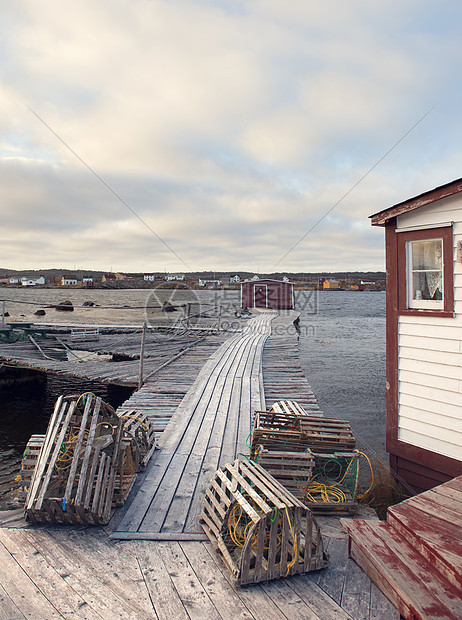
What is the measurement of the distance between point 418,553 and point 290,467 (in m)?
1.63

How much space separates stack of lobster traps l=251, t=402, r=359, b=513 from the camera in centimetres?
485

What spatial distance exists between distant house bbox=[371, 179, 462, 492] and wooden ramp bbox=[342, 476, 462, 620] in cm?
162

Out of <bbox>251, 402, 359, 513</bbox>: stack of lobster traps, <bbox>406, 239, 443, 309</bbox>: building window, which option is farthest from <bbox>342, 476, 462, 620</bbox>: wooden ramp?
<bbox>406, 239, 443, 309</bbox>: building window

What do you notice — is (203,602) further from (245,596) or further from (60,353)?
(60,353)

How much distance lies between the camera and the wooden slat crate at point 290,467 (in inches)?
191

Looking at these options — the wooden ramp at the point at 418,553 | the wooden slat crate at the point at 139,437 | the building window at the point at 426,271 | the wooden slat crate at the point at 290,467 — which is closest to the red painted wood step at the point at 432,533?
the wooden ramp at the point at 418,553

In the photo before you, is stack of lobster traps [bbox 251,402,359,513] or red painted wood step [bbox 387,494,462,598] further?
stack of lobster traps [bbox 251,402,359,513]

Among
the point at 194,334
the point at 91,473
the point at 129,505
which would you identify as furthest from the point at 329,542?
the point at 194,334

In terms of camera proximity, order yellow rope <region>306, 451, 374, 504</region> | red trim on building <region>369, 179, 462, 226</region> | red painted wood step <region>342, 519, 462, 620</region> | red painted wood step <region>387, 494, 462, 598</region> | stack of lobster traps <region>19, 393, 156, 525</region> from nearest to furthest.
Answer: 1. red painted wood step <region>342, 519, 462, 620</region>
2. red painted wood step <region>387, 494, 462, 598</region>
3. stack of lobster traps <region>19, 393, 156, 525</region>
4. yellow rope <region>306, 451, 374, 504</region>
5. red trim on building <region>369, 179, 462, 226</region>

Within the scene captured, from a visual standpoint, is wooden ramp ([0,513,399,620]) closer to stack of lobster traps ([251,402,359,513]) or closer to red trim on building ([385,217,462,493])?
stack of lobster traps ([251,402,359,513])

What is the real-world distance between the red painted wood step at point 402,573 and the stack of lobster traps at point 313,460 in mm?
785

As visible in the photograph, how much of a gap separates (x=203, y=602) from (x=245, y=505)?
0.80m

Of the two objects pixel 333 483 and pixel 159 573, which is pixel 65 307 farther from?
pixel 159 573

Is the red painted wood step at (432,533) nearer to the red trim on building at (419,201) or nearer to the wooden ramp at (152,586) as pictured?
the wooden ramp at (152,586)
